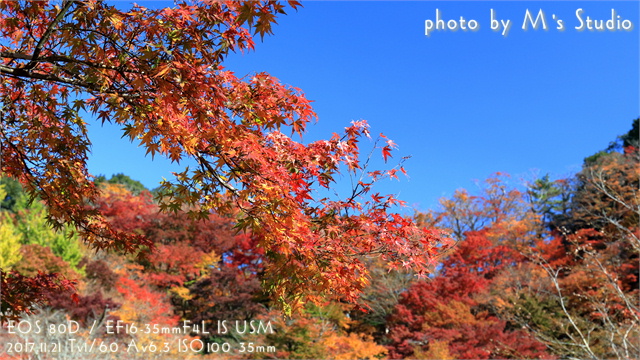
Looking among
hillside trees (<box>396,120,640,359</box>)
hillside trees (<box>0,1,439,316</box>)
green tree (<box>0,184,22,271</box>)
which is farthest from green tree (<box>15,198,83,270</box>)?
hillside trees (<box>0,1,439,316</box>)

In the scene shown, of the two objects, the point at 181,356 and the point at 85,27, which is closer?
the point at 85,27

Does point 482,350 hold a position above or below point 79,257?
below

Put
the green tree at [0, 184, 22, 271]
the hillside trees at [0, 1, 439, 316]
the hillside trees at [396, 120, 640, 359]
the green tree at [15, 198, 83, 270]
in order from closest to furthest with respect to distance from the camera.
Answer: the hillside trees at [0, 1, 439, 316] < the hillside trees at [396, 120, 640, 359] < the green tree at [0, 184, 22, 271] < the green tree at [15, 198, 83, 270]

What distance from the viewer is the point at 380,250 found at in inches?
146

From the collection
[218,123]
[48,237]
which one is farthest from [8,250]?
[218,123]

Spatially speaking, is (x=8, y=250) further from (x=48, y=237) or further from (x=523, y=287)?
(x=523, y=287)

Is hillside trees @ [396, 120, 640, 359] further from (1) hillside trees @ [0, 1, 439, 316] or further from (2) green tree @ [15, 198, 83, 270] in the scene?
(2) green tree @ [15, 198, 83, 270]

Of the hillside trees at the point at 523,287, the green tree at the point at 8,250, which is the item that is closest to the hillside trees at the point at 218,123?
the hillside trees at the point at 523,287

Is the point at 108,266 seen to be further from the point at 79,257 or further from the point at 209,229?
the point at 209,229

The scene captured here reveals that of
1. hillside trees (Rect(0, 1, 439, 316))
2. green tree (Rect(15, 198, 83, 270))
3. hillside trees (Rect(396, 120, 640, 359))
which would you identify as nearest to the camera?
hillside trees (Rect(0, 1, 439, 316))

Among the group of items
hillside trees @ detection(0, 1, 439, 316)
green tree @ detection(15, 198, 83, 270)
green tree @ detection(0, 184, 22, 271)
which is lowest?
hillside trees @ detection(0, 1, 439, 316)

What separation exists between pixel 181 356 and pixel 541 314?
28.0ft

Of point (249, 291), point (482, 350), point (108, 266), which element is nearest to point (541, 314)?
point (482, 350)

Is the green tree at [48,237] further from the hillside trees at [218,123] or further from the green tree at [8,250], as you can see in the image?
the hillside trees at [218,123]
